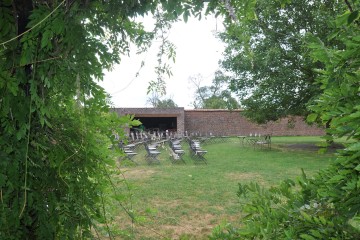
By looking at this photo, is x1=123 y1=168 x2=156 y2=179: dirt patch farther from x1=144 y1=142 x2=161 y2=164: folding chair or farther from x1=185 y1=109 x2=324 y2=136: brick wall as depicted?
x1=185 y1=109 x2=324 y2=136: brick wall

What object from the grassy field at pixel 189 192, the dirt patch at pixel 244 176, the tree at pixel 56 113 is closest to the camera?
the tree at pixel 56 113

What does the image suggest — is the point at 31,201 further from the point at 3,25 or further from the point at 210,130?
the point at 210,130

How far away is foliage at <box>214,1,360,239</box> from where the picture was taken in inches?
44.4

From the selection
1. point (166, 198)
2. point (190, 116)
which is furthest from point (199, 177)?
point (190, 116)

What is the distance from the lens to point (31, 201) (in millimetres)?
1519

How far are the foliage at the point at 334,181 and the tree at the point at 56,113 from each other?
746mm

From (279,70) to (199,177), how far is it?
9.01 m

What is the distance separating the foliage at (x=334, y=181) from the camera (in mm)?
1128

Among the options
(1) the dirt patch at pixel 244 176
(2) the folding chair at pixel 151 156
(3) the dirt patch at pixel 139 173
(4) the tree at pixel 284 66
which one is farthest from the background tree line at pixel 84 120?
(4) the tree at pixel 284 66

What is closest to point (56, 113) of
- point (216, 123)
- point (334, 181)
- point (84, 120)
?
point (84, 120)

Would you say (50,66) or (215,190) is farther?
(215,190)

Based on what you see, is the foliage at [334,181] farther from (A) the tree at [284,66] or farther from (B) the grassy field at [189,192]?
(A) the tree at [284,66]

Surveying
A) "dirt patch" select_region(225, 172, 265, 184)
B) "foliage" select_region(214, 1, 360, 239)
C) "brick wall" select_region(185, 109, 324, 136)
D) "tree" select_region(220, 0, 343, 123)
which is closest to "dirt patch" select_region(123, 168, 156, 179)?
"dirt patch" select_region(225, 172, 265, 184)

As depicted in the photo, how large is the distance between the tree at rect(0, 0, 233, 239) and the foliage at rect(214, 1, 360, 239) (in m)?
0.75
